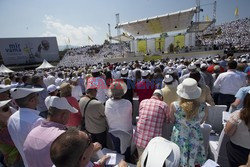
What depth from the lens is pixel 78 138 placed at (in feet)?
3.72

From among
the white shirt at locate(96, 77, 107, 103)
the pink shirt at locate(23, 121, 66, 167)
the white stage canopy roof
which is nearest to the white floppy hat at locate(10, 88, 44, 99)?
the pink shirt at locate(23, 121, 66, 167)

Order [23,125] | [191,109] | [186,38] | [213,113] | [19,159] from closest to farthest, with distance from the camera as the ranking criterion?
1. [23,125]
2. [191,109]
3. [19,159]
4. [213,113]
5. [186,38]

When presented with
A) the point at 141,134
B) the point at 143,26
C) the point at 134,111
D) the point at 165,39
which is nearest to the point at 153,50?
the point at 165,39

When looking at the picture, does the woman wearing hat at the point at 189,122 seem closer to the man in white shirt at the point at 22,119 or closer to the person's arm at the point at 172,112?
the person's arm at the point at 172,112

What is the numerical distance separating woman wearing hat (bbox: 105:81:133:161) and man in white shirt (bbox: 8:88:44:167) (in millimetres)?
1064

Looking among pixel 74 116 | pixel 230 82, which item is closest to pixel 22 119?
pixel 74 116

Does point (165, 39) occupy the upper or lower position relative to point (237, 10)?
lower

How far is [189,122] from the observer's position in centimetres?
212

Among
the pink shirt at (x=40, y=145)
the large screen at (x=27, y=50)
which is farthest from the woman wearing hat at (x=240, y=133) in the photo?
the large screen at (x=27, y=50)

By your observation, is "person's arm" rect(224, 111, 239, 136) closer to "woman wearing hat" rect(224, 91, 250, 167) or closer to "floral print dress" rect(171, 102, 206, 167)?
"woman wearing hat" rect(224, 91, 250, 167)

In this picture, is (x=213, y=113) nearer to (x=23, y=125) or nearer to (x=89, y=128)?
(x=89, y=128)

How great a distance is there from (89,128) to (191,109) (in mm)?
1759

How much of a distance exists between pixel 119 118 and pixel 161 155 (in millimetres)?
1606

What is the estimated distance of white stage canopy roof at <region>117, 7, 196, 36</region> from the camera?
22.6 m
